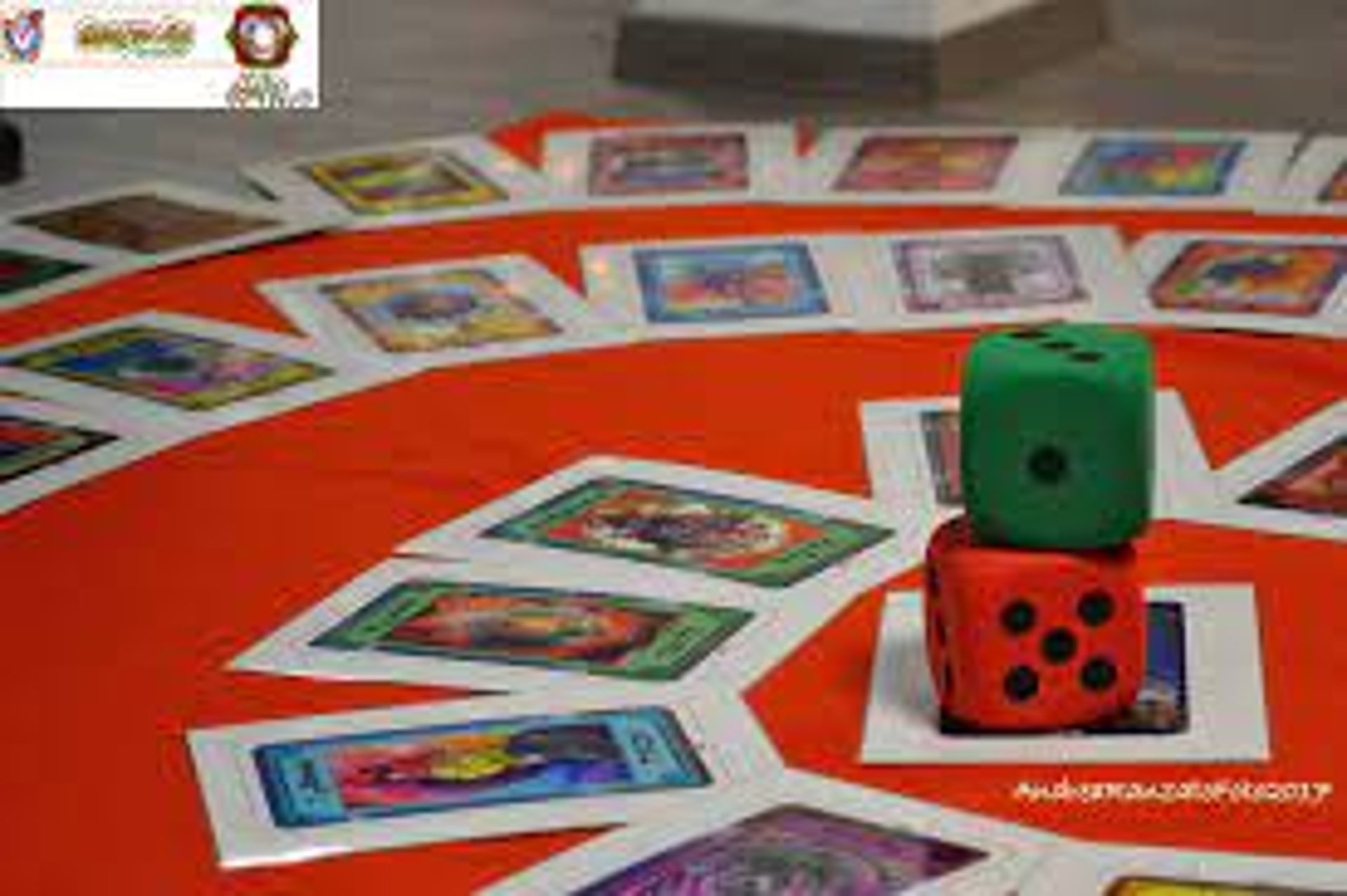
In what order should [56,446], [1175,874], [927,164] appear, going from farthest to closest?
[927,164] < [56,446] < [1175,874]

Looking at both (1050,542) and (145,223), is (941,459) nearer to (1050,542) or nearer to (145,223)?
(1050,542)

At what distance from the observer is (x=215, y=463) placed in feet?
7.47

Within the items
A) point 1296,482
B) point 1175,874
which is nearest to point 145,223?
point 1296,482

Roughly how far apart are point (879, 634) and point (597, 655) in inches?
7.5

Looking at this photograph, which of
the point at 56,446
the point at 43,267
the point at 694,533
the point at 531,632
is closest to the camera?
the point at 531,632

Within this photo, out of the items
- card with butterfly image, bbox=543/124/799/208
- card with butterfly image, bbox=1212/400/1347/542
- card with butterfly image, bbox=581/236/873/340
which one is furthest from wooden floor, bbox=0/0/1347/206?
card with butterfly image, bbox=1212/400/1347/542

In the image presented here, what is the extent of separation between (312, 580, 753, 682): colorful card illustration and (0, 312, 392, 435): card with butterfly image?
461 millimetres

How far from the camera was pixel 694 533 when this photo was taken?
2064 mm

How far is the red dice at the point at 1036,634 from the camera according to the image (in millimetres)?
1684

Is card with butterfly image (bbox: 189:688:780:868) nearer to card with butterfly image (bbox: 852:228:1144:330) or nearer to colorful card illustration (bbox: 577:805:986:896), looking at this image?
colorful card illustration (bbox: 577:805:986:896)

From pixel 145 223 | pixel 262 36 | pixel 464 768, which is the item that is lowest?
pixel 464 768

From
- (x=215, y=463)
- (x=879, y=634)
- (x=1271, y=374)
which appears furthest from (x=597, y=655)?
(x=1271, y=374)

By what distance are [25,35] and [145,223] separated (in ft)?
3.17

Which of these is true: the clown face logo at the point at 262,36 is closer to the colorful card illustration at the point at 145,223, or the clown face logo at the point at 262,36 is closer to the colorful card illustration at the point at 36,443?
the colorful card illustration at the point at 145,223
